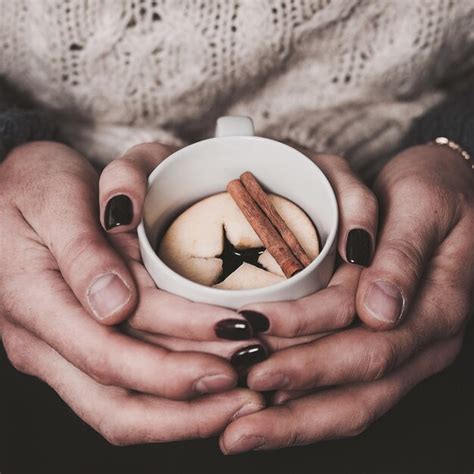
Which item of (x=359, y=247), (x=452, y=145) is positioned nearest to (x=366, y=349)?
(x=359, y=247)

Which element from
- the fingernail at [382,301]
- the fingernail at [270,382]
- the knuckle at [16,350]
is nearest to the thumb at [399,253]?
the fingernail at [382,301]

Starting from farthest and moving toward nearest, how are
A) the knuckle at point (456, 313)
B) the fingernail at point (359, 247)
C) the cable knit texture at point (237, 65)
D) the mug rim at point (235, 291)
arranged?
the cable knit texture at point (237, 65) → the knuckle at point (456, 313) → the fingernail at point (359, 247) → the mug rim at point (235, 291)

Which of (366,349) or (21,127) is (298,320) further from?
(21,127)

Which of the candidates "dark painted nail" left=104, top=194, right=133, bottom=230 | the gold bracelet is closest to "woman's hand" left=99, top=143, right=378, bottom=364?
"dark painted nail" left=104, top=194, right=133, bottom=230

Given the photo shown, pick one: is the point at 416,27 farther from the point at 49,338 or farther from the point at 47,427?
the point at 47,427

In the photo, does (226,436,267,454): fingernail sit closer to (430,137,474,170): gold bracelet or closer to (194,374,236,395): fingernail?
(194,374,236,395): fingernail

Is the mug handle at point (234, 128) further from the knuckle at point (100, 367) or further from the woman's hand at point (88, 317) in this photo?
the knuckle at point (100, 367)
